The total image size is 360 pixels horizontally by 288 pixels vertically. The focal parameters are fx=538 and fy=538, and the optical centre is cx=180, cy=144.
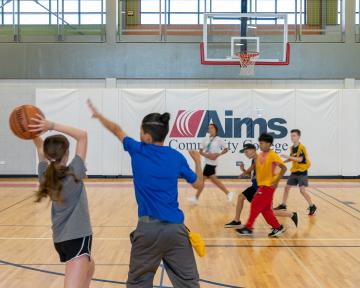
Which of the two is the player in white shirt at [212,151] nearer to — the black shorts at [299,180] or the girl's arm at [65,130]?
the black shorts at [299,180]

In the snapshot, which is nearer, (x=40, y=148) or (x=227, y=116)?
(x=40, y=148)

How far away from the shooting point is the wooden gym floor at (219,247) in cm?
620

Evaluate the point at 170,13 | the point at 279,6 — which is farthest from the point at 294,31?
the point at 170,13

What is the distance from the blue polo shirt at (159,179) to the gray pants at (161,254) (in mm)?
89

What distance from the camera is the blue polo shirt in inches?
158

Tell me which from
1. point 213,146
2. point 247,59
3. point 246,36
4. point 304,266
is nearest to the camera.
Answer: point 304,266

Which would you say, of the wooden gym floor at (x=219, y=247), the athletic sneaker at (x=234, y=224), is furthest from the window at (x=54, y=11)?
the athletic sneaker at (x=234, y=224)

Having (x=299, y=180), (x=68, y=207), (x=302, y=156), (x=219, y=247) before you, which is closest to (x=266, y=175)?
(x=219, y=247)

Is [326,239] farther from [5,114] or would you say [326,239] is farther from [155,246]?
[5,114]

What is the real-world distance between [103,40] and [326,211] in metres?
10.3

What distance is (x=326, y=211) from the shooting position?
11281 millimetres

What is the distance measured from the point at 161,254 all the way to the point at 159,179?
56 centimetres

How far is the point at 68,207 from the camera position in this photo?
4.07 m

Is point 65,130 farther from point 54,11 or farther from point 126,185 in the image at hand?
point 54,11
